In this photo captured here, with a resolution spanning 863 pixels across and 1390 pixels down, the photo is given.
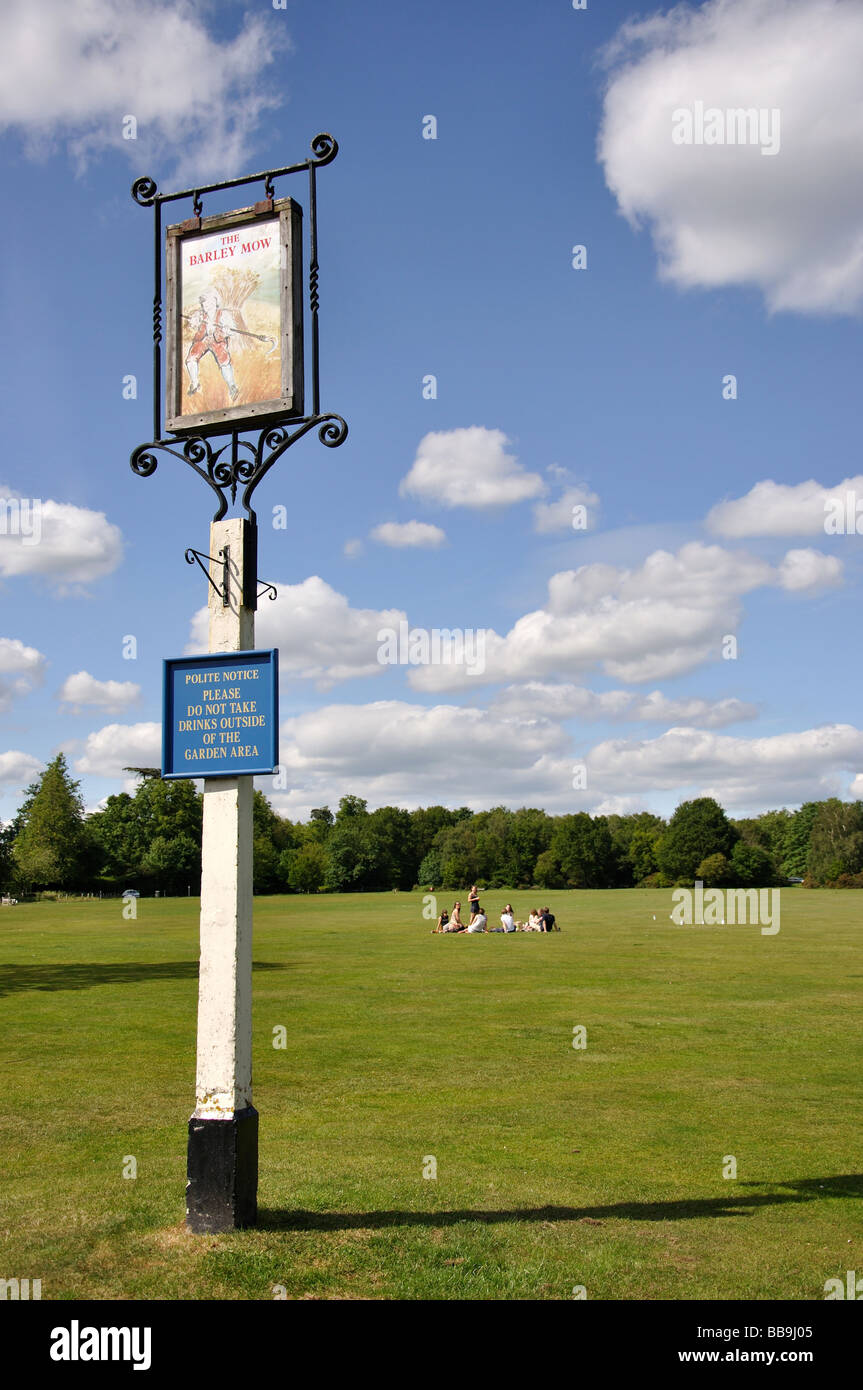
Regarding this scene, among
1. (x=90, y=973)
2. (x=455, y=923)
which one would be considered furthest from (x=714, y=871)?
(x=90, y=973)

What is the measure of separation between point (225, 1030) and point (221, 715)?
238cm

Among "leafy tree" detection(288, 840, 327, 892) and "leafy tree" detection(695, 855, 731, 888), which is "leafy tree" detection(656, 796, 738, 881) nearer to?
"leafy tree" detection(695, 855, 731, 888)

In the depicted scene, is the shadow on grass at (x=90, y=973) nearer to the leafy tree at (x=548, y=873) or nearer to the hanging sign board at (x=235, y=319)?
the hanging sign board at (x=235, y=319)

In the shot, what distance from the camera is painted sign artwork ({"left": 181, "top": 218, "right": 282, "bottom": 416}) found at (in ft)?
29.5

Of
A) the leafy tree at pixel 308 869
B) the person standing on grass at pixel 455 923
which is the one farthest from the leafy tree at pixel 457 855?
the person standing on grass at pixel 455 923

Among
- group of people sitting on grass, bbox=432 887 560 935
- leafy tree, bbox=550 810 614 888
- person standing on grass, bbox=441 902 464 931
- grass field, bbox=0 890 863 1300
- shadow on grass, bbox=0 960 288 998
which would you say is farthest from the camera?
leafy tree, bbox=550 810 614 888

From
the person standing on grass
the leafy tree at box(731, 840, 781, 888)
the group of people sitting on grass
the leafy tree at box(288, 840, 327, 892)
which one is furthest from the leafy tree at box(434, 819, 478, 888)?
the person standing on grass

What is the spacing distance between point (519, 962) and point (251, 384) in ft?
71.1

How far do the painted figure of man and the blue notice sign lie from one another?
2616 mm

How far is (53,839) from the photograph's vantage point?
4011 inches

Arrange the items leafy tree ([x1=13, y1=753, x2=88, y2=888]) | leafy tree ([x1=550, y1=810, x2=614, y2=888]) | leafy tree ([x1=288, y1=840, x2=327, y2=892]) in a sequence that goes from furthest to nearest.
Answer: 1. leafy tree ([x1=550, y1=810, x2=614, y2=888])
2. leafy tree ([x1=288, y1=840, x2=327, y2=892])
3. leafy tree ([x1=13, y1=753, x2=88, y2=888])

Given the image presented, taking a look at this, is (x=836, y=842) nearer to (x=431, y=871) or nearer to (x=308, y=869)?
(x=431, y=871)
